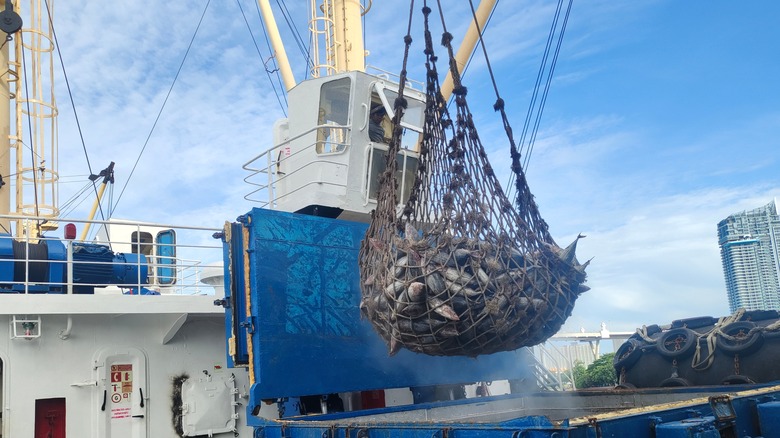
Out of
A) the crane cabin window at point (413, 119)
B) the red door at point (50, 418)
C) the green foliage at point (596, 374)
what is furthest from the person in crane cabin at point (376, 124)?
the green foliage at point (596, 374)

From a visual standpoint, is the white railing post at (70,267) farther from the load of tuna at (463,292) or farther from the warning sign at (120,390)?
the load of tuna at (463,292)

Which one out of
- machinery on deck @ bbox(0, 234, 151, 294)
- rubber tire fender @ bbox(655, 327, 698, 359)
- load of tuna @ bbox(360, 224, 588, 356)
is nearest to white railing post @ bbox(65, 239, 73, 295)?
machinery on deck @ bbox(0, 234, 151, 294)

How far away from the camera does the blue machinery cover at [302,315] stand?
7.13 meters

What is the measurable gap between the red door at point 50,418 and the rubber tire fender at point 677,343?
22.4ft

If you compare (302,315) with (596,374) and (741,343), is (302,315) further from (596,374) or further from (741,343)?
(596,374)

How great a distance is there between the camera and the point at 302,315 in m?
7.48

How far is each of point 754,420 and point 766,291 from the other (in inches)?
380

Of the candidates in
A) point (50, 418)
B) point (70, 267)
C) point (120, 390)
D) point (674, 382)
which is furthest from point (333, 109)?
point (674, 382)

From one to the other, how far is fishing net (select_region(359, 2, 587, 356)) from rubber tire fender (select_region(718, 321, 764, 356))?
1.63 meters

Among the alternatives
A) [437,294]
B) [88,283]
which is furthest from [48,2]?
[437,294]

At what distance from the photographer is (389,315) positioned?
5695 mm

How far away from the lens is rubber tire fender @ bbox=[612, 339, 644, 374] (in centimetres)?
730

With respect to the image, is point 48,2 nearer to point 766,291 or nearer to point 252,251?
point 252,251

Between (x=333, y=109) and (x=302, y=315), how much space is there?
3278 mm
